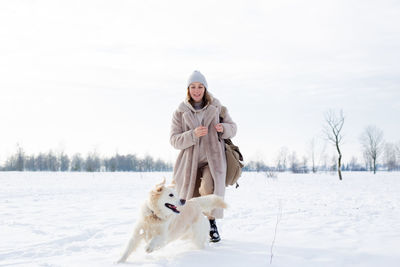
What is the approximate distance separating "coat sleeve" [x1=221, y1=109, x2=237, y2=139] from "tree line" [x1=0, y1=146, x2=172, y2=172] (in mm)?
77974

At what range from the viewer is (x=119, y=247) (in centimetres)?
480

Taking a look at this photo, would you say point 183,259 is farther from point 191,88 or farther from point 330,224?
point 330,224

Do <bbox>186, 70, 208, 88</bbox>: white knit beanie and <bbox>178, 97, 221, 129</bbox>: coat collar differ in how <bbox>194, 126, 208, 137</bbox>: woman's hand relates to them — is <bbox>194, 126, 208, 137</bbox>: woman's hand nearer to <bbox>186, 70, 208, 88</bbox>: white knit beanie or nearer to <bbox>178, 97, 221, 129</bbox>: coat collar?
<bbox>178, 97, 221, 129</bbox>: coat collar

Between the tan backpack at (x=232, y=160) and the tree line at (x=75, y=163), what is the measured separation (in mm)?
77933

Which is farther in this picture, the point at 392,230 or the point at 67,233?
the point at 67,233

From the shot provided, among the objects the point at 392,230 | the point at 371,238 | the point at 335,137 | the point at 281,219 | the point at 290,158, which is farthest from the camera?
the point at 290,158

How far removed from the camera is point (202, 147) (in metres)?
4.71

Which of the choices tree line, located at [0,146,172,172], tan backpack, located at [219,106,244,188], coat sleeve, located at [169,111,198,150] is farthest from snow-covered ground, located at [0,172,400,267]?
tree line, located at [0,146,172,172]

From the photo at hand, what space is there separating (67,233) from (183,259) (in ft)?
10.7

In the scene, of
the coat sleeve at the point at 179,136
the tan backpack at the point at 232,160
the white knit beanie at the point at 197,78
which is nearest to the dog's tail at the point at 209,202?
the tan backpack at the point at 232,160

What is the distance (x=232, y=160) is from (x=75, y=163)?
97.0 meters

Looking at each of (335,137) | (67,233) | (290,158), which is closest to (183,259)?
(67,233)

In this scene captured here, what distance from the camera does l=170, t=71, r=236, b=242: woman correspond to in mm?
4664

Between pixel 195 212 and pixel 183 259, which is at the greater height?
pixel 195 212
